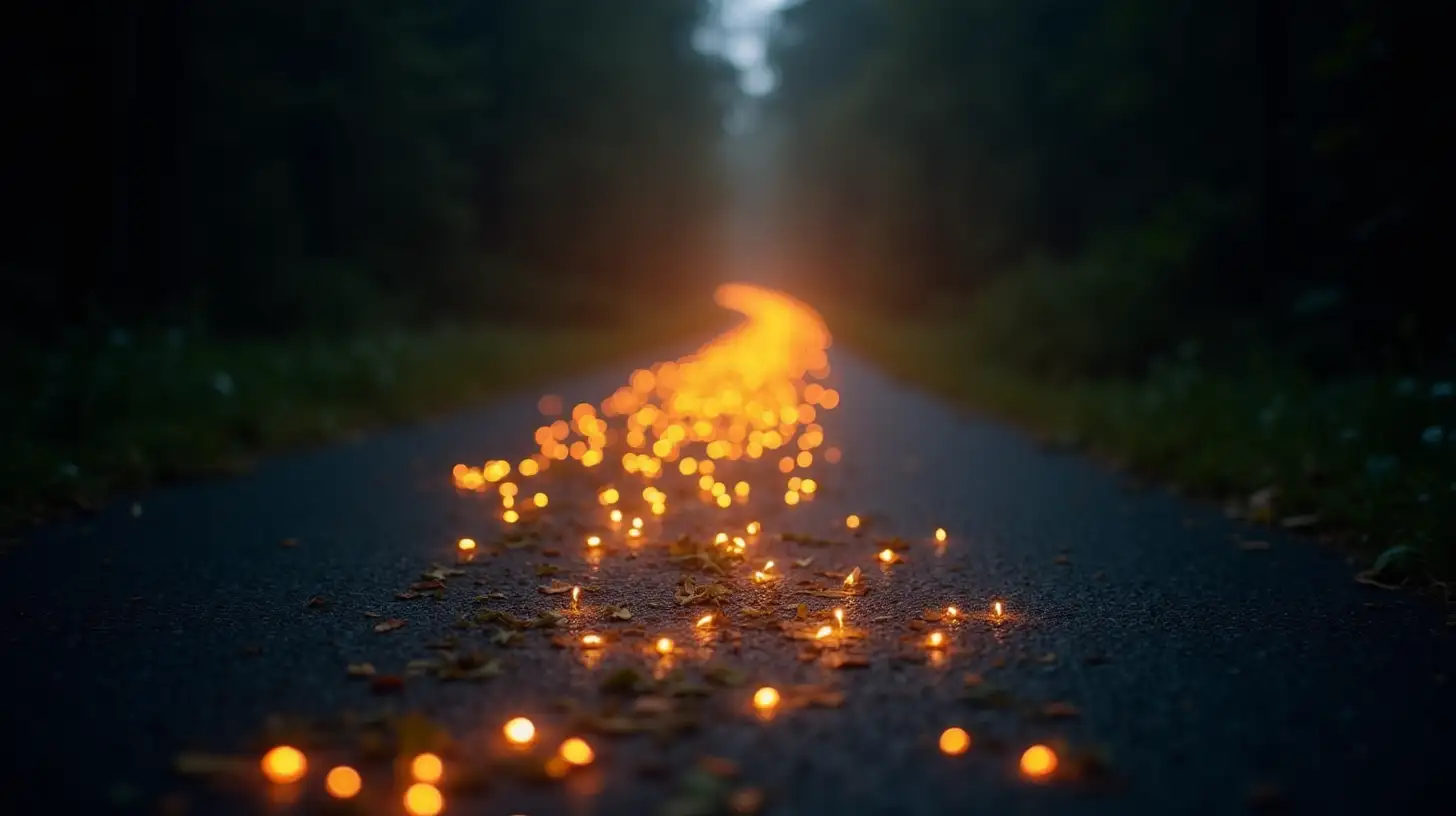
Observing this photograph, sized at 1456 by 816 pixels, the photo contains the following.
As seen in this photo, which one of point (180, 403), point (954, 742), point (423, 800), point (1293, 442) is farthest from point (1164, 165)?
point (423, 800)

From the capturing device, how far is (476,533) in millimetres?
6941

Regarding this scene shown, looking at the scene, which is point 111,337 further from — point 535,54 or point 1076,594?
point 535,54

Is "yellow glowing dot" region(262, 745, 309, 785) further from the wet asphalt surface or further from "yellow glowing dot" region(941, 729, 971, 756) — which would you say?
"yellow glowing dot" region(941, 729, 971, 756)

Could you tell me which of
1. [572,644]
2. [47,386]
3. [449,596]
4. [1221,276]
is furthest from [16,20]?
[1221,276]

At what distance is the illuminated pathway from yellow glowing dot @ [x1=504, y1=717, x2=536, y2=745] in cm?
2

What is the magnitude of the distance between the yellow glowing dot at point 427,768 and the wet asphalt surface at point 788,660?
0.33 ft

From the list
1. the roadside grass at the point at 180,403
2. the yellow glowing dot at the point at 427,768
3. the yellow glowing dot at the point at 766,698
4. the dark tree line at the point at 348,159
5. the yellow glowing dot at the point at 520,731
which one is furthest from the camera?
the dark tree line at the point at 348,159

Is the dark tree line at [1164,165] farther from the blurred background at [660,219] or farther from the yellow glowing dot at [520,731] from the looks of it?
the yellow glowing dot at [520,731]

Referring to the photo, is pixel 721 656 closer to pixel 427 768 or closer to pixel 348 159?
pixel 427 768

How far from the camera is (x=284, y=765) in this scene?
3.27 m

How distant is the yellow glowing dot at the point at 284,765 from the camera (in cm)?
321

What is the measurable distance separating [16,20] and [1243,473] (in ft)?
48.3

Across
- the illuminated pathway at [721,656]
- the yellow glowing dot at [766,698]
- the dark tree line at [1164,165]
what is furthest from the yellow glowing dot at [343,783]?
the dark tree line at [1164,165]

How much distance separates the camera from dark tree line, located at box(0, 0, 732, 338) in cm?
1544
